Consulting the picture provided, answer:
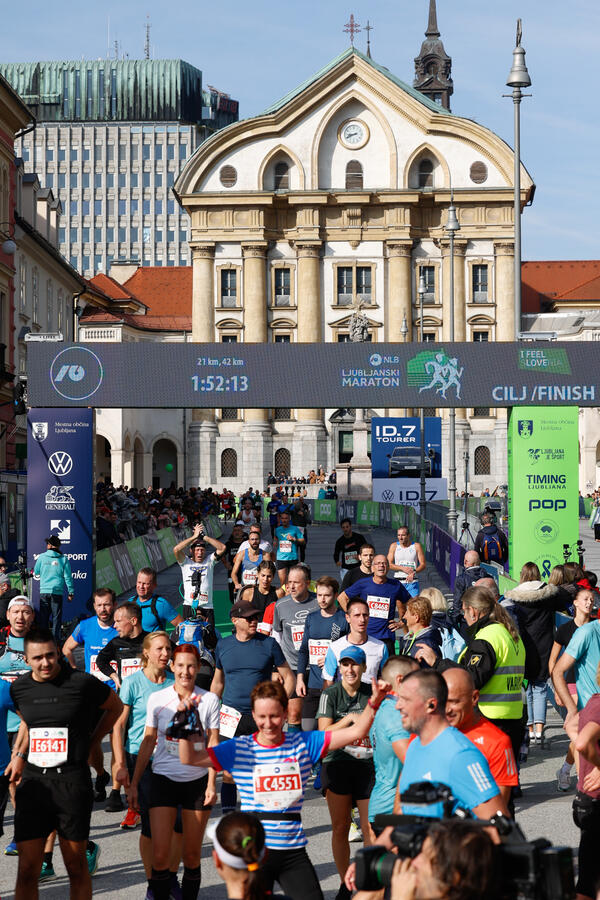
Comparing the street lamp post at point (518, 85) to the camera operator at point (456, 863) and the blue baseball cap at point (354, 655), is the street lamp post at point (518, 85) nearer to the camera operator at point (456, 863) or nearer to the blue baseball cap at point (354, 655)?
the blue baseball cap at point (354, 655)

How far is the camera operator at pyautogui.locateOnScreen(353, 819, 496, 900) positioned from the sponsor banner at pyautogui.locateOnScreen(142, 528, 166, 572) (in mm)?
26860

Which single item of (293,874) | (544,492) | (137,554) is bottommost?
(293,874)

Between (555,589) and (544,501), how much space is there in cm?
912

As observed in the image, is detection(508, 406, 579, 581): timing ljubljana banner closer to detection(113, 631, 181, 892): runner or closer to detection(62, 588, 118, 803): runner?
detection(62, 588, 118, 803): runner

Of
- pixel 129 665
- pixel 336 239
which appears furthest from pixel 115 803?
pixel 336 239

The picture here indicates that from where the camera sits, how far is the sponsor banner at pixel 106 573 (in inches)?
934

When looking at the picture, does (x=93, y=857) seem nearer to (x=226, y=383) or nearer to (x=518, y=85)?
(x=226, y=383)

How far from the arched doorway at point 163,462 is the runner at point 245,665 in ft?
266

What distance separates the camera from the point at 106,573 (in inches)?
965

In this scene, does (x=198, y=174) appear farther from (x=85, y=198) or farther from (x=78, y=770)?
(x=78, y=770)

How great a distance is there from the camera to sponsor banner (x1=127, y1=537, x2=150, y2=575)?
28181mm

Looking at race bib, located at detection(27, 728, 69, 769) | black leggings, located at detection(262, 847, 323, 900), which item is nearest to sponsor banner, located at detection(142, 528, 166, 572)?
race bib, located at detection(27, 728, 69, 769)

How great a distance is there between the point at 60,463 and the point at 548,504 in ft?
25.6

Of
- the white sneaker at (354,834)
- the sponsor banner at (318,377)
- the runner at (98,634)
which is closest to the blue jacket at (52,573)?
the sponsor banner at (318,377)
